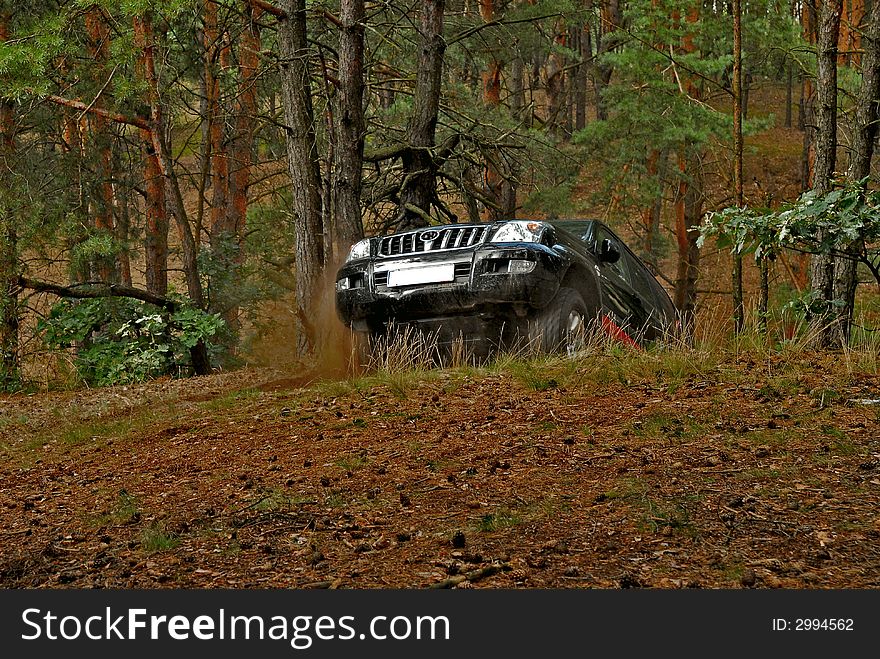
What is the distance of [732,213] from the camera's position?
22.3 feet

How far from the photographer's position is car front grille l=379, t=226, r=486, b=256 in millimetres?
7434

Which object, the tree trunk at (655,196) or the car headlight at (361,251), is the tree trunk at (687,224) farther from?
the car headlight at (361,251)

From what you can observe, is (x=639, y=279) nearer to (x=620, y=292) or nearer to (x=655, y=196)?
(x=620, y=292)

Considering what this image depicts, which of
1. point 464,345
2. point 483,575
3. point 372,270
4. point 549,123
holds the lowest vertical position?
point 483,575

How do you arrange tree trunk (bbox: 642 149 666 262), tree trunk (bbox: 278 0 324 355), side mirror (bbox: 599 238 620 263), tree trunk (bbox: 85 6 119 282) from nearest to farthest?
1. side mirror (bbox: 599 238 620 263)
2. tree trunk (bbox: 278 0 324 355)
3. tree trunk (bbox: 85 6 119 282)
4. tree trunk (bbox: 642 149 666 262)

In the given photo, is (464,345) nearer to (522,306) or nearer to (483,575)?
(522,306)

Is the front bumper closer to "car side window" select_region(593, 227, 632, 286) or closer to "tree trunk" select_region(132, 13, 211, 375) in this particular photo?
"car side window" select_region(593, 227, 632, 286)

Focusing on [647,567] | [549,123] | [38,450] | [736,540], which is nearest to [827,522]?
[736,540]

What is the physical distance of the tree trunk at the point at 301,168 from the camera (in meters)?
11.2

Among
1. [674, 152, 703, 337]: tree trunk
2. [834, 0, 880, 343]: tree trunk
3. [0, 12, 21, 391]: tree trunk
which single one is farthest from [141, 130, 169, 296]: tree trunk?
[674, 152, 703, 337]: tree trunk

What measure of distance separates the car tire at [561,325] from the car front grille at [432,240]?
0.83 m

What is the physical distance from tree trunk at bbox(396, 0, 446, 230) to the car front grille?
4047mm

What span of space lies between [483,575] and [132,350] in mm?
9114

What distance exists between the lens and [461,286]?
7.24 metres
